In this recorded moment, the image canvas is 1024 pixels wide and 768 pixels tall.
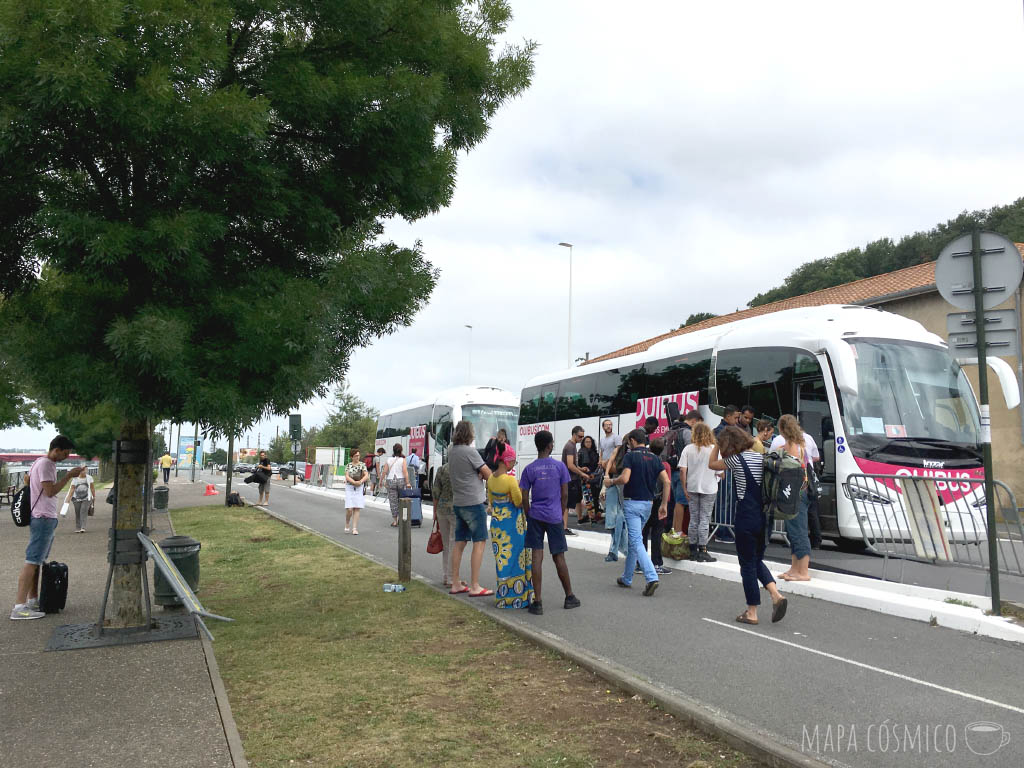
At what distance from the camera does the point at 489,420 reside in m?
28.9

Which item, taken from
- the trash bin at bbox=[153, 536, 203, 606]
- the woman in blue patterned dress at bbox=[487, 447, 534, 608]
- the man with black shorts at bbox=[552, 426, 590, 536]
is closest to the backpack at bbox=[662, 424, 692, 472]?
the man with black shorts at bbox=[552, 426, 590, 536]

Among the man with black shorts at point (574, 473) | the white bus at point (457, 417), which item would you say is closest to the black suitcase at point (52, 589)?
the man with black shorts at point (574, 473)

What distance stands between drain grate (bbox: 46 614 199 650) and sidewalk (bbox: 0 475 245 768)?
11 centimetres

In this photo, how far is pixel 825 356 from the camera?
13.1m

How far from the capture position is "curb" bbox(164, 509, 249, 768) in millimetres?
4461

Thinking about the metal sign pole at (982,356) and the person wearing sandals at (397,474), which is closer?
the metal sign pole at (982,356)

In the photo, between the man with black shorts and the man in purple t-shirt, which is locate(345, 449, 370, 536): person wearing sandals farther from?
the man in purple t-shirt

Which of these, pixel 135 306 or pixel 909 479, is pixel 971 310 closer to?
pixel 909 479

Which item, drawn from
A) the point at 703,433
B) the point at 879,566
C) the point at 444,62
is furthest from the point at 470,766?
the point at 879,566

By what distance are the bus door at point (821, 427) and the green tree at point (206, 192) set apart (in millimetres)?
7577

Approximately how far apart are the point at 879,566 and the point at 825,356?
3.59 metres

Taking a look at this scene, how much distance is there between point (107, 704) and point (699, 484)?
Answer: 25.0ft

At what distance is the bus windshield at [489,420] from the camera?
2856 cm

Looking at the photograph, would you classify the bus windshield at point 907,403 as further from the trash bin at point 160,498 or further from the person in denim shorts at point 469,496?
the trash bin at point 160,498
